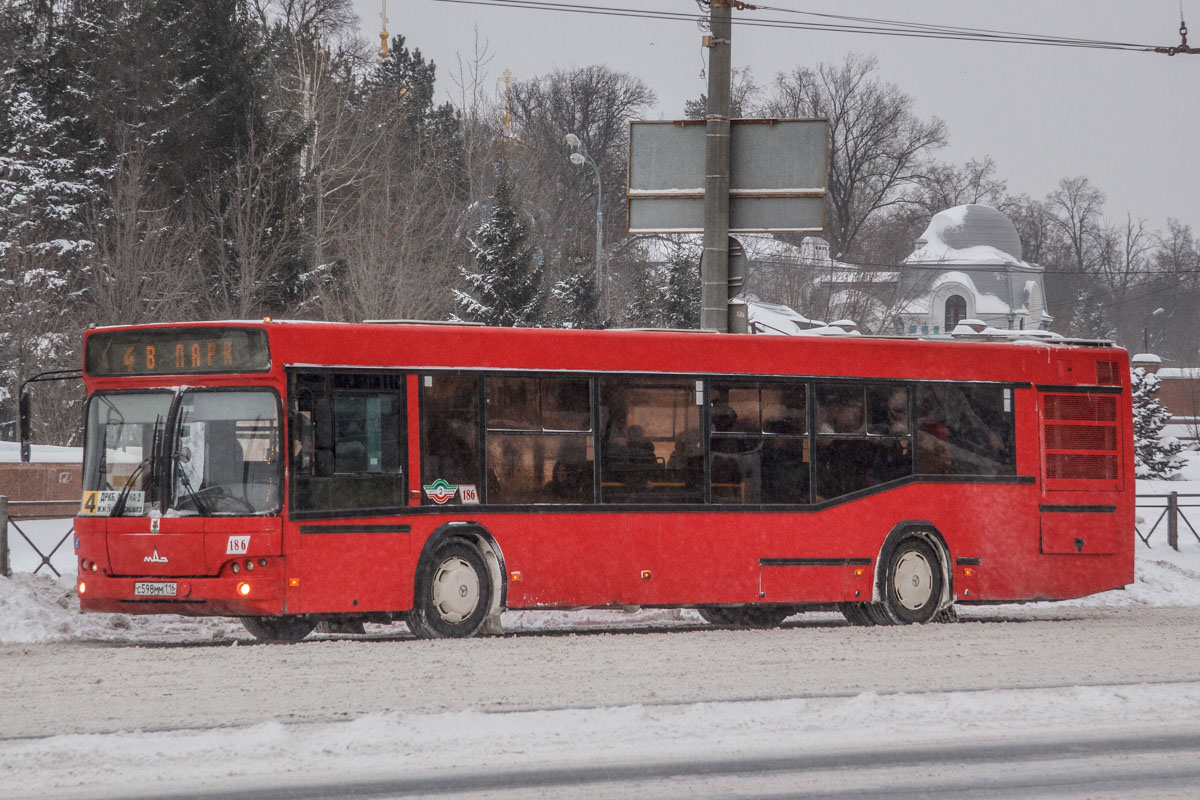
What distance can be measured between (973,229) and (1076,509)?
244 ft

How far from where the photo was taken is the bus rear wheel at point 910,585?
1538 cm

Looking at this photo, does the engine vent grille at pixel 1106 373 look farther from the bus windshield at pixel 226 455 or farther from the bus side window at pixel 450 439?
the bus windshield at pixel 226 455

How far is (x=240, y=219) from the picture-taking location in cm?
3647

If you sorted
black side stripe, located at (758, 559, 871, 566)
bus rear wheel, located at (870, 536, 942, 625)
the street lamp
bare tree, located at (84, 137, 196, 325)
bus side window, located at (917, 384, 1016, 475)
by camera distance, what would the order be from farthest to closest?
the street lamp < bare tree, located at (84, 137, 196, 325) < bus side window, located at (917, 384, 1016, 475) < bus rear wheel, located at (870, 536, 942, 625) < black side stripe, located at (758, 559, 871, 566)

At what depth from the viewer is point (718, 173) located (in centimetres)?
1709

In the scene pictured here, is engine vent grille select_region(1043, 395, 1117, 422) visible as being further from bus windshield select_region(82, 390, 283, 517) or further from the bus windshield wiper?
the bus windshield wiper

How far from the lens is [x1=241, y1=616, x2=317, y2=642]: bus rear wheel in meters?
13.6

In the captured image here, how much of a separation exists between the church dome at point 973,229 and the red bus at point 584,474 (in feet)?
237

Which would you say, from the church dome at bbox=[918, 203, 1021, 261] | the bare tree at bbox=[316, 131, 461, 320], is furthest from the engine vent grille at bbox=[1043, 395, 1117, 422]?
the church dome at bbox=[918, 203, 1021, 261]

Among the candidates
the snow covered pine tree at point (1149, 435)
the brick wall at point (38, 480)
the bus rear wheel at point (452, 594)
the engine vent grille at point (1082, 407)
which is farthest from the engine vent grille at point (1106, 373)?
the snow covered pine tree at point (1149, 435)

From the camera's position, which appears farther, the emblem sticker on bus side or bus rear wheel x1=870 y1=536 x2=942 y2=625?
bus rear wheel x1=870 y1=536 x2=942 y2=625

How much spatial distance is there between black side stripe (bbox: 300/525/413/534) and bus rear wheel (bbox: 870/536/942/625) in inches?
205

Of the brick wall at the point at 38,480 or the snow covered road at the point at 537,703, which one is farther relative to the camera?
the brick wall at the point at 38,480

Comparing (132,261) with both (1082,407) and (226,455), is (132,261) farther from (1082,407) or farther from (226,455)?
(1082,407)
